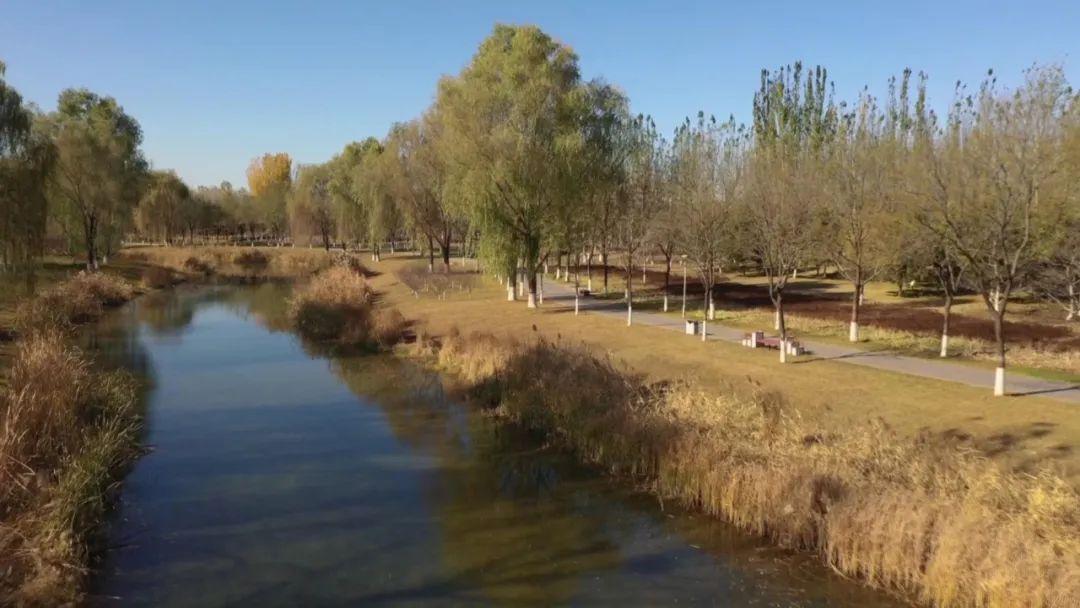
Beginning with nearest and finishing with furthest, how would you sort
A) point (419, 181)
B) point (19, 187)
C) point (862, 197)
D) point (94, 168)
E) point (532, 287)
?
point (19, 187) → point (862, 197) → point (532, 287) → point (94, 168) → point (419, 181)

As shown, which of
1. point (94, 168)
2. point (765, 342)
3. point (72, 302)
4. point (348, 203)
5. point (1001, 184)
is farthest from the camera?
point (348, 203)

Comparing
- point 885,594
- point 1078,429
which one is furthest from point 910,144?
point 885,594

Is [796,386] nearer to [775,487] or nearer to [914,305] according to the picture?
[775,487]

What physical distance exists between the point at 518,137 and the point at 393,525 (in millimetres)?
23276

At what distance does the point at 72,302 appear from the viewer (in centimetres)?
3556

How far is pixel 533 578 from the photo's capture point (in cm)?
1085

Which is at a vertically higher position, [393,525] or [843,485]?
[843,485]

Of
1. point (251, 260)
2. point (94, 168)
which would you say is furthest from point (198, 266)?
point (94, 168)

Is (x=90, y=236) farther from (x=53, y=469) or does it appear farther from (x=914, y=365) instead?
(x=914, y=365)

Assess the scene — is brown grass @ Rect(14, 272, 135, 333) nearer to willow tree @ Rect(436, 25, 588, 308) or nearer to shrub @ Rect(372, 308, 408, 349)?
shrub @ Rect(372, 308, 408, 349)

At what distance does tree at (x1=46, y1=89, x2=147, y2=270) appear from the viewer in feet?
158

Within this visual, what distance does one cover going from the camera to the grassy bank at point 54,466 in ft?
31.0

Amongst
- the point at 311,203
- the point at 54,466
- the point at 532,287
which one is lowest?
the point at 54,466

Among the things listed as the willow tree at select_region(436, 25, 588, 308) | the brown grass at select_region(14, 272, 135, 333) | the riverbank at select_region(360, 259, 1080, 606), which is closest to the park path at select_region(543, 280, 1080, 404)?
the riverbank at select_region(360, 259, 1080, 606)
